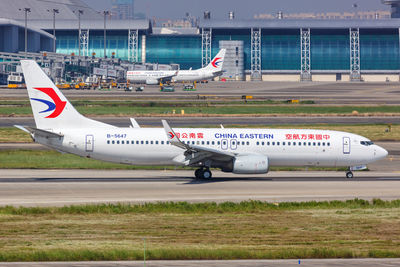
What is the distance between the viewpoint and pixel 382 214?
34.0m

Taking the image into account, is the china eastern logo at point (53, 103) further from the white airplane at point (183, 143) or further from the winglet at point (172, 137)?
the winglet at point (172, 137)

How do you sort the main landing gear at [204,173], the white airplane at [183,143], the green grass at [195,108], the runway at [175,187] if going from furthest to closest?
the green grass at [195,108], the main landing gear at [204,173], the white airplane at [183,143], the runway at [175,187]

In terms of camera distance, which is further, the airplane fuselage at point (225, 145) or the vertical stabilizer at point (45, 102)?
the airplane fuselage at point (225, 145)

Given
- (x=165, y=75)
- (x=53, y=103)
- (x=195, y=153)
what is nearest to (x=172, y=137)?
(x=195, y=153)

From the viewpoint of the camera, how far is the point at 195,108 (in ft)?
330

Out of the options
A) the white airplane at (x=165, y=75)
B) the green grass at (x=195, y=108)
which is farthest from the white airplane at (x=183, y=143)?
the white airplane at (x=165, y=75)

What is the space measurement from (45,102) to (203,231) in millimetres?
20324

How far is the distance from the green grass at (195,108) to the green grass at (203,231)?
186 feet

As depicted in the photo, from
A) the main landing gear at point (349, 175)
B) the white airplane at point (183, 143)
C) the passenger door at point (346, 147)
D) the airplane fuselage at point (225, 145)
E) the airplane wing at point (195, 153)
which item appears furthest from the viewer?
the main landing gear at point (349, 175)

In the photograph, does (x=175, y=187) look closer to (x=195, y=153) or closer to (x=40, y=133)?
(x=195, y=153)

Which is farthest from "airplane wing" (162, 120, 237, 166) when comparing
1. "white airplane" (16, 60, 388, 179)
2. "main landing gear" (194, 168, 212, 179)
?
"main landing gear" (194, 168, 212, 179)

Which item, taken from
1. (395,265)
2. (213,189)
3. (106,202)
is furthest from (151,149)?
(395,265)

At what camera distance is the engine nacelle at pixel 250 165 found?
45.3 meters

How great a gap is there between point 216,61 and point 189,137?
13393 cm
